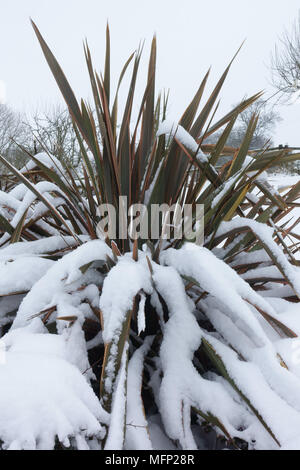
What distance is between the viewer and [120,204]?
871 millimetres

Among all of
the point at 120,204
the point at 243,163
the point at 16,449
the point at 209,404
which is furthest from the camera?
the point at 243,163

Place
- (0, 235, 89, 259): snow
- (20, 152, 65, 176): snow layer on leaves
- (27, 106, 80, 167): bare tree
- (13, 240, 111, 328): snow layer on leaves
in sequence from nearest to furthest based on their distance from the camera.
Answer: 1. (13, 240, 111, 328): snow layer on leaves
2. (0, 235, 89, 259): snow
3. (20, 152, 65, 176): snow layer on leaves
4. (27, 106, 80, 167): bare tree

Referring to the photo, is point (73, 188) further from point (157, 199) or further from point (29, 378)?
point (29, 378)

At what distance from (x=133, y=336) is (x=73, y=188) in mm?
535

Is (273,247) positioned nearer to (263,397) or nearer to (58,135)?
(263,397)

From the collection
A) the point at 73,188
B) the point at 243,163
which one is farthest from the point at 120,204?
the point at 243,163

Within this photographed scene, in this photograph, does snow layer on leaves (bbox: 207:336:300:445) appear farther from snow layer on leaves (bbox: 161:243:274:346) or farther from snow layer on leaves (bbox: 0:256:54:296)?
snow layer on leaves (bbox: 0:256:54:296)

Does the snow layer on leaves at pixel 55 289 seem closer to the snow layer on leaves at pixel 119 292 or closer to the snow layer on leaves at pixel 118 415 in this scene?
the snow layer on leaves at pixel 119 292
